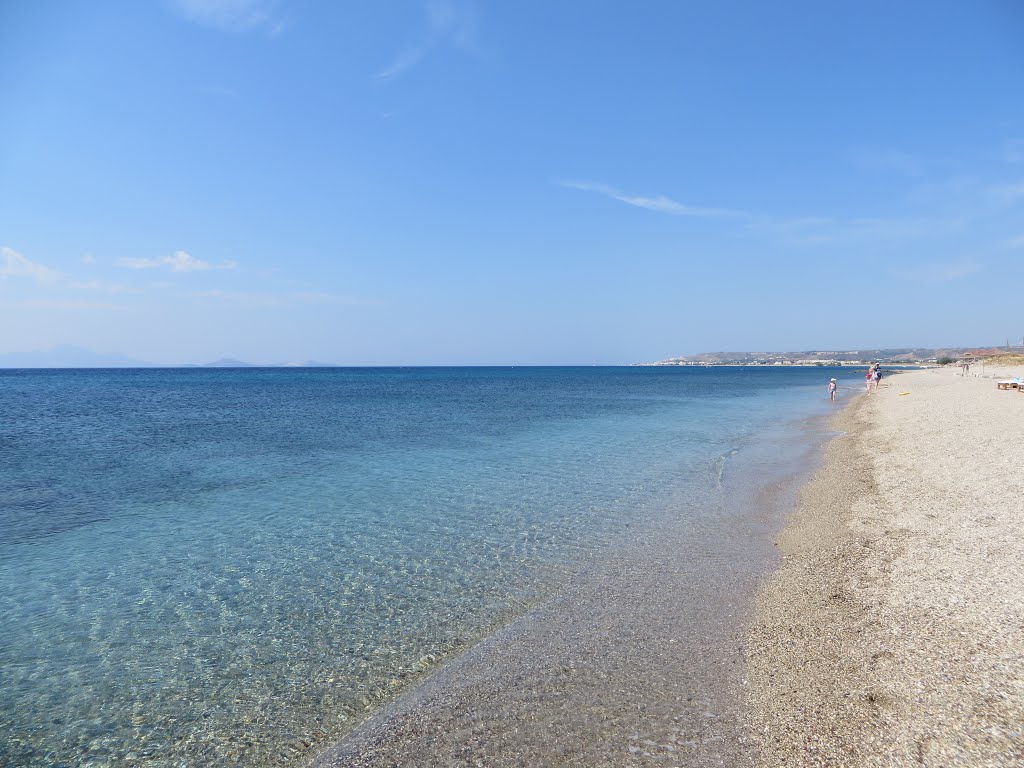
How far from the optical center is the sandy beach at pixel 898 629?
4516 millimetres

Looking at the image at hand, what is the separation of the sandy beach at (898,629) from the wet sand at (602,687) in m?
0.41

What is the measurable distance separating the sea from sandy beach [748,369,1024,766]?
3251mm

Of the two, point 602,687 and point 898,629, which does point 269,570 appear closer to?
point 602,687

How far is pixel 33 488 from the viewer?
1617 centimetres

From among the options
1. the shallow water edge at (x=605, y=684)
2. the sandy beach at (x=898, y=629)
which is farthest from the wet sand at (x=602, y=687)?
the sandy beach at (x=898, y=629)

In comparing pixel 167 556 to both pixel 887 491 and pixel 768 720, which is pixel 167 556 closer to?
pixel 768 720

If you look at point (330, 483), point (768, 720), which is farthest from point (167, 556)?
point (768, 720)

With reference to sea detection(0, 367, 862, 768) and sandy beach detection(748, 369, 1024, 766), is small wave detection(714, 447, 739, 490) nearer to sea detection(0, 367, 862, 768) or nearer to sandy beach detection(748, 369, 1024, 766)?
sea detection(0, 367, 862, 768)

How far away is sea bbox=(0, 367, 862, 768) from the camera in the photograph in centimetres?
559

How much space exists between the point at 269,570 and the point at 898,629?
A: 9340 millimetres

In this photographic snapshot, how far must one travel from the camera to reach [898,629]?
247 inches

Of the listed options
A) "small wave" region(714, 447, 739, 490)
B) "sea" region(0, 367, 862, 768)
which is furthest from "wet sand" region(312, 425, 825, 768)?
"small wave" region(714, 447, 739, 490)

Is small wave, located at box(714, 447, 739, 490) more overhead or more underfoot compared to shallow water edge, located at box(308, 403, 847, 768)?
more underfoot

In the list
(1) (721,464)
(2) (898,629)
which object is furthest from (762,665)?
(1) (721,464)
